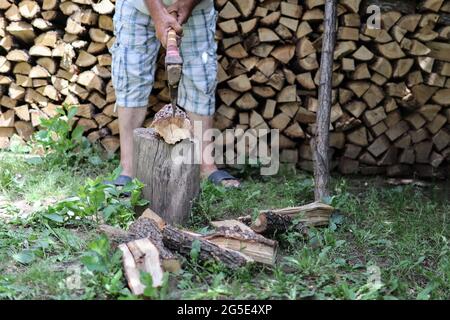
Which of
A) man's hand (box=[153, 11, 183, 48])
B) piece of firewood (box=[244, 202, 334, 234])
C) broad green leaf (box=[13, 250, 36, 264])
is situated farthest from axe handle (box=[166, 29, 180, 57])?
broad green leaf (box=[13, 250, 36, 264])

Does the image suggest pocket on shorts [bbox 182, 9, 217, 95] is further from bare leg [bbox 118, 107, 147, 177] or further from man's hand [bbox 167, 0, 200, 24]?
bare leg [bbox 118, 107, 147, 177]

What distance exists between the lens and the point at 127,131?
416 cm

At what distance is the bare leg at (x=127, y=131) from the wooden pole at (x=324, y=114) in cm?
112

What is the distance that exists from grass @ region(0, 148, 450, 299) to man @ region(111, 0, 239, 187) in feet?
1.44

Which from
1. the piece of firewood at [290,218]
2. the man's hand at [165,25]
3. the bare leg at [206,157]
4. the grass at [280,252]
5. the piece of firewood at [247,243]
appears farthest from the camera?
the bare leg at [206,157]

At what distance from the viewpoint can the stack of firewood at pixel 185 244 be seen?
2.75 metres

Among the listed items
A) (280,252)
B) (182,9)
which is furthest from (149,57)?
(280,252)

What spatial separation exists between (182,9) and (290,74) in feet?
3.28

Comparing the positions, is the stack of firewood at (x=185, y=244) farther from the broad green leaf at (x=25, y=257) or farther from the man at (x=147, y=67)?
the man at (x=147, y=67)

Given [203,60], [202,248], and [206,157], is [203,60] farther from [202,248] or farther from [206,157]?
[202,248]

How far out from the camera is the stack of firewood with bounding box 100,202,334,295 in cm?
275

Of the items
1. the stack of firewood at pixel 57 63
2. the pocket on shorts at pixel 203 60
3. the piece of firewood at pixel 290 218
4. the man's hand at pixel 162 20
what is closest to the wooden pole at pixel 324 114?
the piece of firewood at pixel 290 218

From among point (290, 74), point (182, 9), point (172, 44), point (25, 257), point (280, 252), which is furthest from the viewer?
point (290, 74)

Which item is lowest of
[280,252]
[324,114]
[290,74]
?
[280,252]
